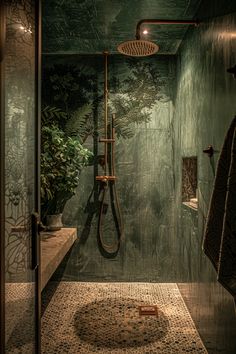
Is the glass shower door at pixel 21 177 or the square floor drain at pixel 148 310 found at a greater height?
the glass shower door at pixel 21 177

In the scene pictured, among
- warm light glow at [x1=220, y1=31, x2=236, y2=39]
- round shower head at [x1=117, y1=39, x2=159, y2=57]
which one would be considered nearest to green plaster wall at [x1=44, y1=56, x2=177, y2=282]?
round shower head at [x1=117, y1=39, x2=159, y2=57]

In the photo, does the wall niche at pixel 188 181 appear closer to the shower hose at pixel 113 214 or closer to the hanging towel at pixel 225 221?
the shower hose at pixel 113 214

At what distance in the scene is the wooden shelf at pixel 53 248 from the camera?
2.27 metres

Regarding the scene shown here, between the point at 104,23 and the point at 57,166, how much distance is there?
1407 mm

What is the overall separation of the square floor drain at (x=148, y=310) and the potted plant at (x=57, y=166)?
1.16 m

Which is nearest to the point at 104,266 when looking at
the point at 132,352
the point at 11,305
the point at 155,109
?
the point at 132,352

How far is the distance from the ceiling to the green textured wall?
20cm

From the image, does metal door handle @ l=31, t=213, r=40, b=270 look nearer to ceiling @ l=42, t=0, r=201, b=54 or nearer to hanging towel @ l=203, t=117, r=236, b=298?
hanging towel @ l=203, t=117, r=236, b=298

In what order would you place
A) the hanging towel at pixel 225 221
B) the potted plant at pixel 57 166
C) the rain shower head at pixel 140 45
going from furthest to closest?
1. the potted plant at pixel 57 166
2. the rain shower head at pixel 140 45
3. the hanging towel at pixel 225 221

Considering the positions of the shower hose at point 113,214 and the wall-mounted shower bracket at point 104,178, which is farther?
the shower hose at point 113,214

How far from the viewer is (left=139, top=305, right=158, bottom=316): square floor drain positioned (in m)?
2.77

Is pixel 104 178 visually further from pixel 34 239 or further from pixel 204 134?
pixel 34 239

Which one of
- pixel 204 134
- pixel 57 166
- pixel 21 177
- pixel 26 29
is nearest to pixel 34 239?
pixel 21 177

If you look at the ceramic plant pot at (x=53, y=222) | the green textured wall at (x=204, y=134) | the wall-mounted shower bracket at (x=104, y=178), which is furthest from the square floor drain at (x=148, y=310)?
the wall-mounted shower bracket at (x=104, y=178)
